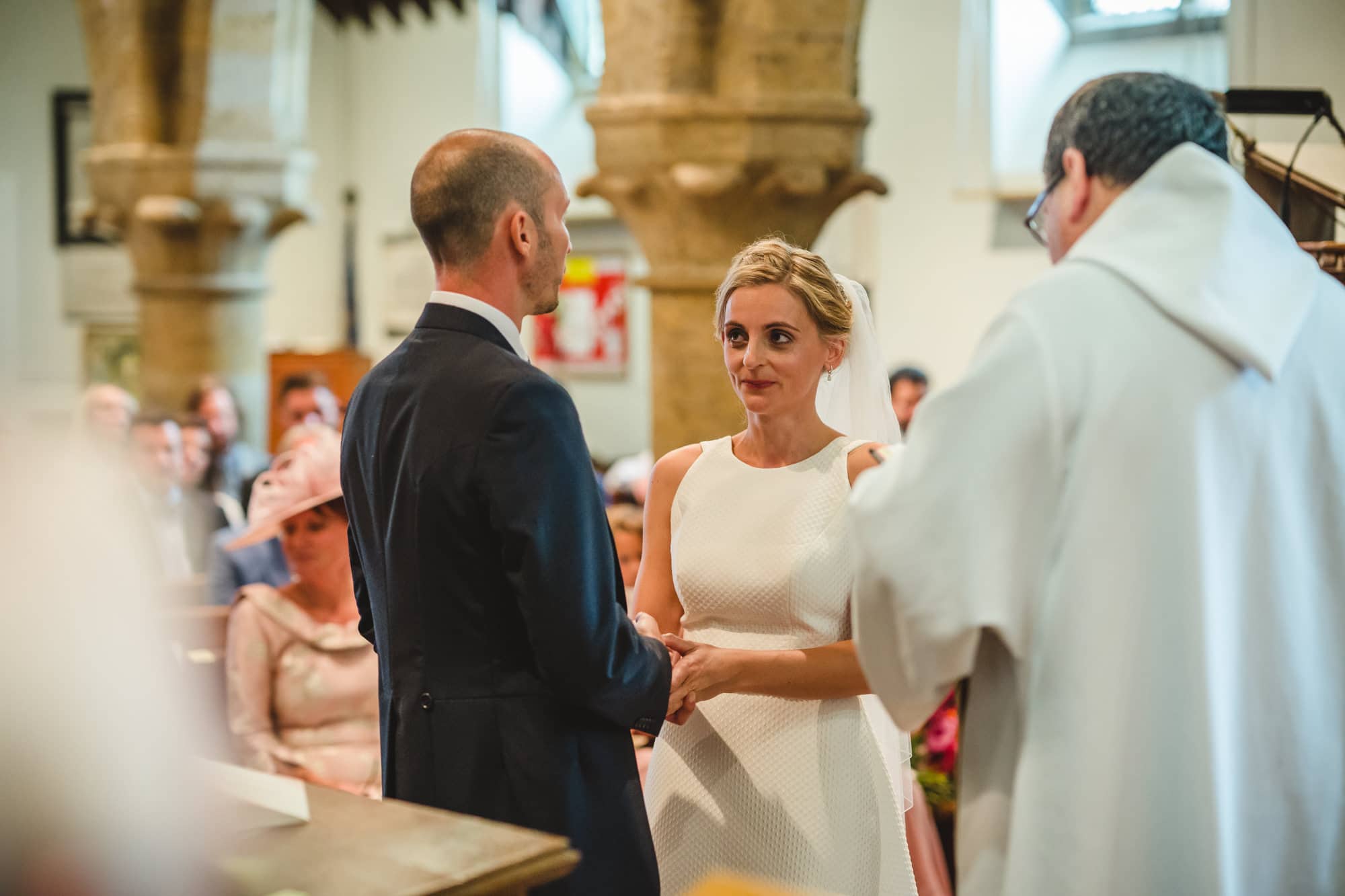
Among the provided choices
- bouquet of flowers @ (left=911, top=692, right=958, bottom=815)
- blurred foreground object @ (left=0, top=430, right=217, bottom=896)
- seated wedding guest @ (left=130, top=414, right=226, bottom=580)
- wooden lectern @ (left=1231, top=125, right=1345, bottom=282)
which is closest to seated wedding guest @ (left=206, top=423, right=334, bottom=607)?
seated wedding guest @ (left=130, top=414, right=226, bottom=580)

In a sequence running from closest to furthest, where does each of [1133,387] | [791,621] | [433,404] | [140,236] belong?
[1133,387], [433,404], [791,621], [140,236]

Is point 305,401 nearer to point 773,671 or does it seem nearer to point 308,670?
point 308,670

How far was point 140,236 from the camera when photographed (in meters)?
7.06

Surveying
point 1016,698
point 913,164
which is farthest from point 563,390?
point 913,164

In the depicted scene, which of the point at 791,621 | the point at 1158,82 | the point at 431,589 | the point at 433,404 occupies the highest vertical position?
the point at 1158,82

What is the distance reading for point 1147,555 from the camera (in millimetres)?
1676

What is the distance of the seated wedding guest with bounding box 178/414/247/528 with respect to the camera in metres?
5.87

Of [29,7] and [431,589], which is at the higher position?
[29,7]

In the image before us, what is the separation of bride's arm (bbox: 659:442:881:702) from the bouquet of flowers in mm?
1533

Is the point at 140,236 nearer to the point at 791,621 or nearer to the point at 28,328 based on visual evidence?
the point at 791,621

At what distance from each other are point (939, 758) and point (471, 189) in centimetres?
264

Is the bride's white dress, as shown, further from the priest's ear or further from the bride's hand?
the priest's ear

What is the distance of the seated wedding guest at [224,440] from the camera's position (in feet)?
20.8

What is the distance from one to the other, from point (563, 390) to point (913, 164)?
857 centimetres
